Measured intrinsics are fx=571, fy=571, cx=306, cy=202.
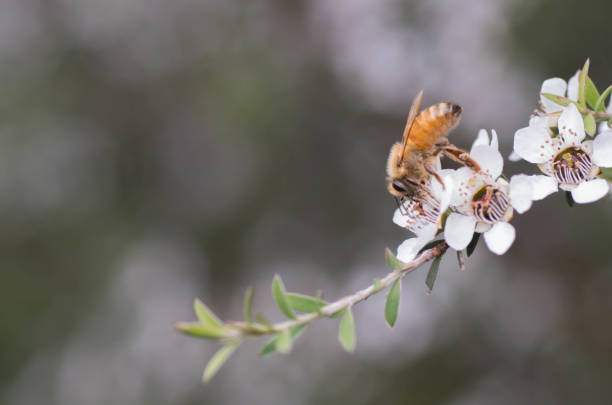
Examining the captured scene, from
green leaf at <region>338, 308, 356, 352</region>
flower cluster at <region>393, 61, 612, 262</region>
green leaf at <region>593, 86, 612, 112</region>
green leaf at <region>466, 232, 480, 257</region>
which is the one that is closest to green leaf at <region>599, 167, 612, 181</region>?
flower cluster at <region>393, 61, 612, 262</region>

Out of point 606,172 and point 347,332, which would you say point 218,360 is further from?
point 606,172

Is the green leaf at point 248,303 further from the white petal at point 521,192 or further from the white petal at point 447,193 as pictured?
the white petal at point 521,192

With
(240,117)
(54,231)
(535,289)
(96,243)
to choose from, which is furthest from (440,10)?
(54,231)

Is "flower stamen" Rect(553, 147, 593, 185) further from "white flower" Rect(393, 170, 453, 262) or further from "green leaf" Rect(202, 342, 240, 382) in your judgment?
"green leaf" Rect(202, 342, 240, 382)

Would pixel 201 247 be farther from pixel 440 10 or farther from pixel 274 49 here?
pixel 440 10

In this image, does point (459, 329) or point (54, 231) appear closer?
point (459, 329)
